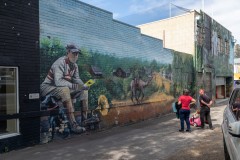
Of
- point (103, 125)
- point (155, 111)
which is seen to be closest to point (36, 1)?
point (103, 125)

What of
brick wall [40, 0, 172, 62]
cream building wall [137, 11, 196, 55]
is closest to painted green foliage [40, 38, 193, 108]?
brick wall [40, 0, 172, 62]

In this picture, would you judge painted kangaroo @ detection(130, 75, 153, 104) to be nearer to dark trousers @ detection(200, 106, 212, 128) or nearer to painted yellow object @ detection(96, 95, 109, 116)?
painted yellow object @ detection(96, 95, 109, 116)

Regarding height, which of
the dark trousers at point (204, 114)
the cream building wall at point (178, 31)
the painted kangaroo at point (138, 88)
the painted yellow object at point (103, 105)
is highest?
the cream building wall at point (178, 31)

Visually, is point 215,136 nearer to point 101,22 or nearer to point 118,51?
point 118,51

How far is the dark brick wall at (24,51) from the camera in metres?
7.78

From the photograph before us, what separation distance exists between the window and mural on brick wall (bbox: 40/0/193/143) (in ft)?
3.06

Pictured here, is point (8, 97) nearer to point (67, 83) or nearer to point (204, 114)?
point (67, 83)

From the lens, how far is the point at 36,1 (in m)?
8.73

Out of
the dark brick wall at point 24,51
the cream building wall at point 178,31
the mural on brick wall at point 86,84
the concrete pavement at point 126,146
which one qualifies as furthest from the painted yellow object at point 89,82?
the cream building wall at point 178,31

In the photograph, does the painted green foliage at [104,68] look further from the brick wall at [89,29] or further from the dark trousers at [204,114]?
the dark trousers at [204,114]

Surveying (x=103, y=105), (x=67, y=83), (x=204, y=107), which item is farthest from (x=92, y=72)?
(x=204, y=107)

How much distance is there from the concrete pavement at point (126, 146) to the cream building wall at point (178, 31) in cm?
1101

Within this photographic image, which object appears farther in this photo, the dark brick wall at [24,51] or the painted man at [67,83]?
the painted man at [67,83]

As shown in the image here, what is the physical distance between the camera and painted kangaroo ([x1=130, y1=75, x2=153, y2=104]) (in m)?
13.5
